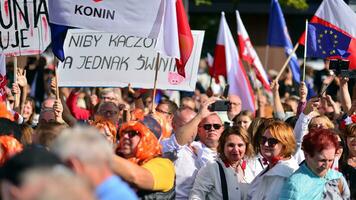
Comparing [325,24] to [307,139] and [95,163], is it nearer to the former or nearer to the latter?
[307,139]

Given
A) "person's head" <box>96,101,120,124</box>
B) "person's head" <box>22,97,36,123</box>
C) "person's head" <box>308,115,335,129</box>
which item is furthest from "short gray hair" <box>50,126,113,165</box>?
"person's head" <box>22,97,36,123</box>

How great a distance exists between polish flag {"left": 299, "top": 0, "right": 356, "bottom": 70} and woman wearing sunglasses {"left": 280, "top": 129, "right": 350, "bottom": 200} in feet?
12.4

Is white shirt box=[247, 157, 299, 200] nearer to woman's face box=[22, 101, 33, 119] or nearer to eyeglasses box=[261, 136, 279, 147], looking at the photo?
eyeglasses box=[261, 136, 279, 147]

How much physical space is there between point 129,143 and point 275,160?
1500 mm

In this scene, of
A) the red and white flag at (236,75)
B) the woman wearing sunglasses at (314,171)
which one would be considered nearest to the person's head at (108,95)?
the red and white flag at (236,75)

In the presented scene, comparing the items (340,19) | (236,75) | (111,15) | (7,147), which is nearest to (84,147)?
(7,147)

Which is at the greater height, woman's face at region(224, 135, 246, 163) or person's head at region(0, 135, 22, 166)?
person's head at region(0, 135, 22, 166)

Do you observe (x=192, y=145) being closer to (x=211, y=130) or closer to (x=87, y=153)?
(x=211, y=130)

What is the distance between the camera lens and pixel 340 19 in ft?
35.9

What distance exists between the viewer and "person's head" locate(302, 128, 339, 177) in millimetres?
6891

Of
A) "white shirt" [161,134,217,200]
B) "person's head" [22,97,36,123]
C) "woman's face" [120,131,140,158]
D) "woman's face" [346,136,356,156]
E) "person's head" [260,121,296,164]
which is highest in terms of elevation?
"woman's face" [120,131,140,158]

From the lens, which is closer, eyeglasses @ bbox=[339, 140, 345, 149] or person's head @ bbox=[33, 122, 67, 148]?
person's head @ bbox=[33, 122, 67, 148]

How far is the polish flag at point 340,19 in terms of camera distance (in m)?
10.7

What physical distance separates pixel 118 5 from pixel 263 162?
264 centimetres
